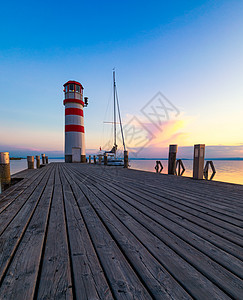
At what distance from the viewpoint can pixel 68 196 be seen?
3348mm

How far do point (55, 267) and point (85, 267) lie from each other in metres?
0.24

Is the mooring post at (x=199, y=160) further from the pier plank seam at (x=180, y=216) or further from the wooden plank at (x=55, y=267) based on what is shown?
the wooden plank at (x=55, y=267)

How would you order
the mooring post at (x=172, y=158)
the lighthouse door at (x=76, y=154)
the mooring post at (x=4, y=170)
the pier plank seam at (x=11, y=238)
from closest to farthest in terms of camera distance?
1. the pier plank seam at (x=11, y=238)
2. the mooring post at (x=4, y=170)
3. the mooring post at (x=172, y=158)
4. the lighthouse door at (x=76, y=154)

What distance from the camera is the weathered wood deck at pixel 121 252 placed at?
1033 millimetres

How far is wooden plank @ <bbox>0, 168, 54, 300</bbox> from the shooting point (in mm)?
1006

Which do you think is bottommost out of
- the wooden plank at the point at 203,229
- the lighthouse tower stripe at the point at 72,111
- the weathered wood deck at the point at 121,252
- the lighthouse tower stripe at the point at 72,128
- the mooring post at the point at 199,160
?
the wooden plank at the point at 203,229

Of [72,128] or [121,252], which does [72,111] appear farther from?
[121,252]

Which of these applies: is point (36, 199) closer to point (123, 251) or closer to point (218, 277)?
point (123, 251)

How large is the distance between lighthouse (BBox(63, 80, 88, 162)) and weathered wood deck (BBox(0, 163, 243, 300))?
634 inches

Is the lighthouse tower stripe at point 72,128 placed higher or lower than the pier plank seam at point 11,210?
higher

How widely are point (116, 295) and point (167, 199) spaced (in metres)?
2.41

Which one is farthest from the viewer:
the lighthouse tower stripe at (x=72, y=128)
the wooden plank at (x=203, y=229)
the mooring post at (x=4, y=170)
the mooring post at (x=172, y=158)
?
the lighthouse tower stripe at (x=72, y=128)

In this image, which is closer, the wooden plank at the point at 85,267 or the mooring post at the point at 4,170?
the wooden plank at the point at 85,267

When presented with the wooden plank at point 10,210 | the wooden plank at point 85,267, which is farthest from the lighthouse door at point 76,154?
the wooden plank at point 85,267
